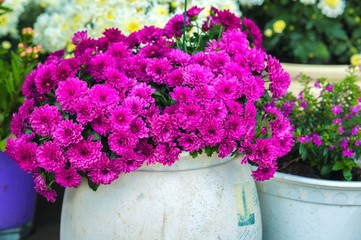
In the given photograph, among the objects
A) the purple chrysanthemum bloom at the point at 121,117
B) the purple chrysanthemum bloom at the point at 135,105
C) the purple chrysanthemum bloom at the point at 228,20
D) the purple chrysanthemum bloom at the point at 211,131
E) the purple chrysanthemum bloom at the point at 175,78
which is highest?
the purple chrysanthemum bloom at the point at 228,20

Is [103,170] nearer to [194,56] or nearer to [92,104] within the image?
[92,104]

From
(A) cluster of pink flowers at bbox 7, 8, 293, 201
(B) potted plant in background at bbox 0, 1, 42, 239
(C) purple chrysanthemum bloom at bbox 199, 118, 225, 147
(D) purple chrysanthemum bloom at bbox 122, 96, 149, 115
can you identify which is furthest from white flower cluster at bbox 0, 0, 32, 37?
(C) purple chrysanthemum bloom at bbox 199, 118, 225, 147

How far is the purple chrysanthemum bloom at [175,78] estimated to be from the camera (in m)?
1.62

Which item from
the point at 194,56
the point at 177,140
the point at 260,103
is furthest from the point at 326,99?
the point at 177,140

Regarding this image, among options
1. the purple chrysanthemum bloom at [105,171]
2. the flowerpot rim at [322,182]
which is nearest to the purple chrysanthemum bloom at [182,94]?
the purple chrysanthemum bloom at [105,171]

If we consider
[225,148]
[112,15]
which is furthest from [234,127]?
[112,15]

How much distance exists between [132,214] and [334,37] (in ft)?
6.59

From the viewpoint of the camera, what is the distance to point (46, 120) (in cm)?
157

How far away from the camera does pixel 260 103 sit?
81.7 inches

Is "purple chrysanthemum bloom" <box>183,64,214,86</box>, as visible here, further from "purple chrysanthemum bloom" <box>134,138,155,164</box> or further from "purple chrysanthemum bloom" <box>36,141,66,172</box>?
"purple chrysanthemum bloom" <box>36,141,66,172</box>

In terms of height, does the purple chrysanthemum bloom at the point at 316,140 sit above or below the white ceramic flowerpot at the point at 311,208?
above

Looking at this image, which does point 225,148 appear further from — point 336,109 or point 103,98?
point 336,109

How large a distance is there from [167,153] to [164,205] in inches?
5.5

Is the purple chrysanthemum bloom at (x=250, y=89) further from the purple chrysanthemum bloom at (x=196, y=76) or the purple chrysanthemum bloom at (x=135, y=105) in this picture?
the purple chrysanthemum bloom at (x=135, y=105)
